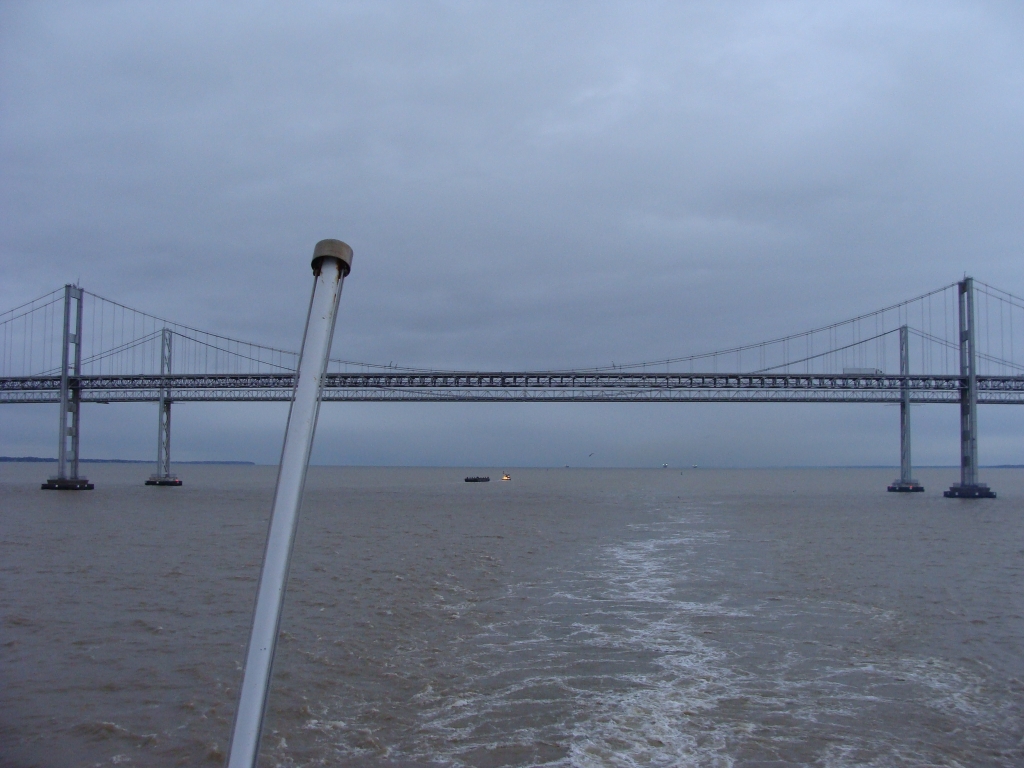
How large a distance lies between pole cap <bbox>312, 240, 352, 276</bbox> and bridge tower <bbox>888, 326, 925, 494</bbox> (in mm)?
64531

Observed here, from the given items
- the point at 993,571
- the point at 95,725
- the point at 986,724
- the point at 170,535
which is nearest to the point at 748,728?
the point at 986,724

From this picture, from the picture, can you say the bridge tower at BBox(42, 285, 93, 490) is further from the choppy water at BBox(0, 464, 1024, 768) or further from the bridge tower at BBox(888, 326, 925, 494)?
the bridge tower at BBox(888, 326, 925, 494)

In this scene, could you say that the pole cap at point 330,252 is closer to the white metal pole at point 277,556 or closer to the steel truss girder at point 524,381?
the white metal pole at point 277,556

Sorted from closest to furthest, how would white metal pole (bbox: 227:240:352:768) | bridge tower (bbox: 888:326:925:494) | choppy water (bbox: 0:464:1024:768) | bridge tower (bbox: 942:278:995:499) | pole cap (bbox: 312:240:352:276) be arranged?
white metal pole (bbox: 227:240:352:768)
pole cap (bbox: 312:240:352:276)
choppy water (bbox: 0:464:1024:768)
bridge tower (bbox: 942:278:995:499)
bridge tower (bbox: 888:326:925:494)

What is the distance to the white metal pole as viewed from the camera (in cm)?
189

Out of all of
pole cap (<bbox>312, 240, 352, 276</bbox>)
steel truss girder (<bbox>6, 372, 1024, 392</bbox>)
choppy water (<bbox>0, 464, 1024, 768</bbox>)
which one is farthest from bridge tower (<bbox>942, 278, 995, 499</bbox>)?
pole cap (<bbox>312, 240, 352, 276</bbox>)

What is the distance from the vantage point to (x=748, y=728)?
23.6ft

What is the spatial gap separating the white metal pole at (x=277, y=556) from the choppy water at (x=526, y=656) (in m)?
4.94

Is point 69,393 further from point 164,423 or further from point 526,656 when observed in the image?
point 526,656

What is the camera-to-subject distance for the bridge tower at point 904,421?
6003 centimetres

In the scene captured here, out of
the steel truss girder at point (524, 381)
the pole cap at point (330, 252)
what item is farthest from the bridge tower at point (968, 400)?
the pole cap at point (330, 252)

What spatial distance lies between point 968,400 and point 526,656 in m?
50.9

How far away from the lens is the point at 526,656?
31.4ft

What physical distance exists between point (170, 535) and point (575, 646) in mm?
19479
